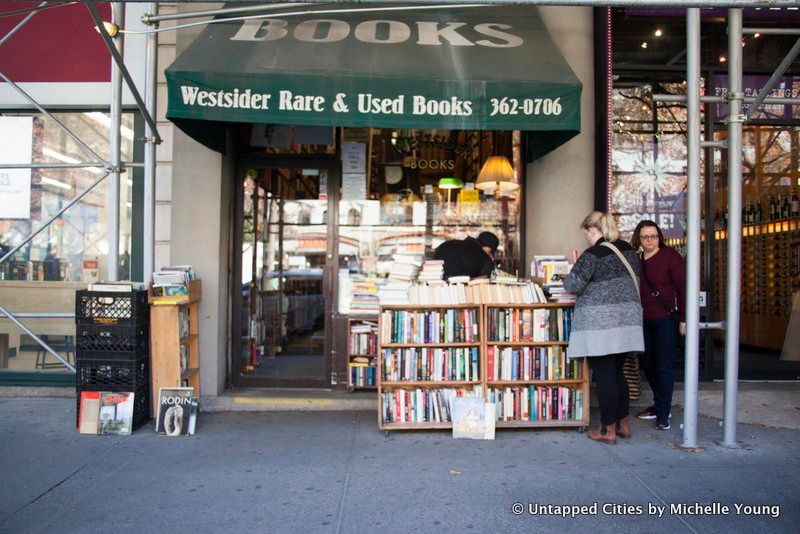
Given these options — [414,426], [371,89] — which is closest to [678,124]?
[371,89]

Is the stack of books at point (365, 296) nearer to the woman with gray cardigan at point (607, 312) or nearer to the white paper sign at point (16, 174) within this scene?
the woman with gray cardigan at point (607, 312)

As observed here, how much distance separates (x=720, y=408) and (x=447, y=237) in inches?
137

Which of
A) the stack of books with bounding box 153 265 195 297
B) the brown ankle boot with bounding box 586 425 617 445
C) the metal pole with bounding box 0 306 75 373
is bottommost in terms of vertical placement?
the brown ankle boot with bounding box 586 425 617 445

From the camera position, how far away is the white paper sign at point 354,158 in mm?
7141

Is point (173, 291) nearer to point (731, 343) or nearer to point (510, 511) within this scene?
point (510, 511)

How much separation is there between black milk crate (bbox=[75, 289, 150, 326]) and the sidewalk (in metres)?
1.03

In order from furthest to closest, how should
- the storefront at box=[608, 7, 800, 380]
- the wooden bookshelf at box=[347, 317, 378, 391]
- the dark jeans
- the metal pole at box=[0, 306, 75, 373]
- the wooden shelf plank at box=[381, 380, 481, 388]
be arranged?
the storefront at box=[608, 7, 800, 380]
the wooden bookshelf at box=[347, 317, 378, 391]
the metal pole at box=[0, 306, 75, 373]
the dark jeans
the wooden shelf plank at box=[381, 380, 481, 388]

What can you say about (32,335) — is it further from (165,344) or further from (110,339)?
(165,344)

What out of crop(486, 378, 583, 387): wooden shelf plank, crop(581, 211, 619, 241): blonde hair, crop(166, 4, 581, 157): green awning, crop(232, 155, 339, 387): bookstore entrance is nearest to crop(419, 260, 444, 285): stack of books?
crop(486, 378, 583, 387): wooden shelf plank

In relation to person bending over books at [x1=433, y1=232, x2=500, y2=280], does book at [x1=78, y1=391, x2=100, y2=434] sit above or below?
below

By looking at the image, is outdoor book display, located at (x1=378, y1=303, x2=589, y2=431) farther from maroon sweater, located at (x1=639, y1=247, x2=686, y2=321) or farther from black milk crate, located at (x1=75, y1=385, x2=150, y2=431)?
black milk crate, located at (x1=75, y1=385, x2=150, y2=431)

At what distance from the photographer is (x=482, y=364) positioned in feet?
17.7

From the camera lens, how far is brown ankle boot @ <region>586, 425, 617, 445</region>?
5.17m

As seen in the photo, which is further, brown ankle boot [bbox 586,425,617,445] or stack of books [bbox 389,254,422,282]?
stack of books [bbox 389,254,422,282]
